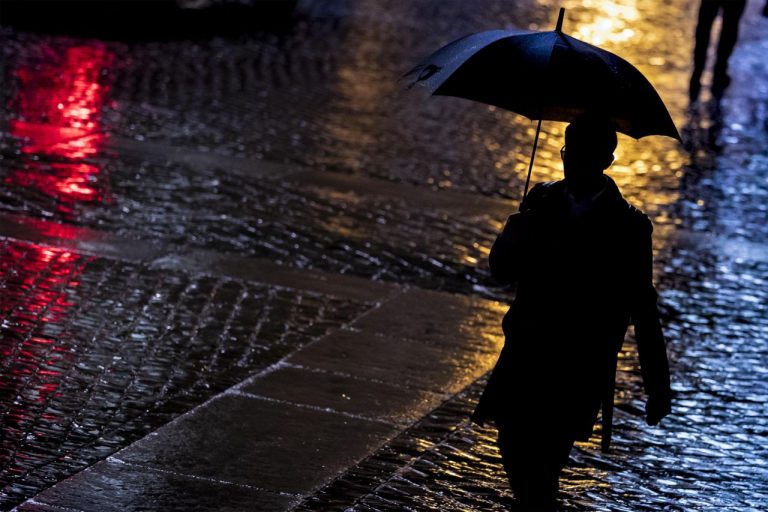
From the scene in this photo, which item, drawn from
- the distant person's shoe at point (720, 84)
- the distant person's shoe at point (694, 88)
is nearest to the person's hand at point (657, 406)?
the distant person's shoe at point (694, 88)

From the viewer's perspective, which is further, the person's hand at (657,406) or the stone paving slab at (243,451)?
the stone paving slab at (243,451)

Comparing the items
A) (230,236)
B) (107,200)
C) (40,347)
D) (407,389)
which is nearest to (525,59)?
(407,389)

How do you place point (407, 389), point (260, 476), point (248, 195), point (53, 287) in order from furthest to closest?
point (248, 195) → point (53, 287) → point (407, 389) → point (260, 476)

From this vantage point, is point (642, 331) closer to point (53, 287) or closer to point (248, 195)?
point (53, 287)

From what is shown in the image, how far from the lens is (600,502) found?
506 centimetres

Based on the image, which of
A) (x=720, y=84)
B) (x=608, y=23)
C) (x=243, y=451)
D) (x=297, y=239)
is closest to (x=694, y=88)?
(x=720, y=84)

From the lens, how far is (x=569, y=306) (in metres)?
4.16

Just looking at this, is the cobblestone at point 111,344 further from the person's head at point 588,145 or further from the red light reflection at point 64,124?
the person's head at point 588,145

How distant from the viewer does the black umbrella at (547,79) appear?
425 centimetres

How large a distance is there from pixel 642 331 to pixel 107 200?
529 cm

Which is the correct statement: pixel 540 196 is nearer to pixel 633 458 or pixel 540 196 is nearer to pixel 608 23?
pixel 633 458

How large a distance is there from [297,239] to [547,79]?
14.4 feet

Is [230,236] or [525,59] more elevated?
[525,59]

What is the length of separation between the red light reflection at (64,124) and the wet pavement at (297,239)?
0.12 ft
